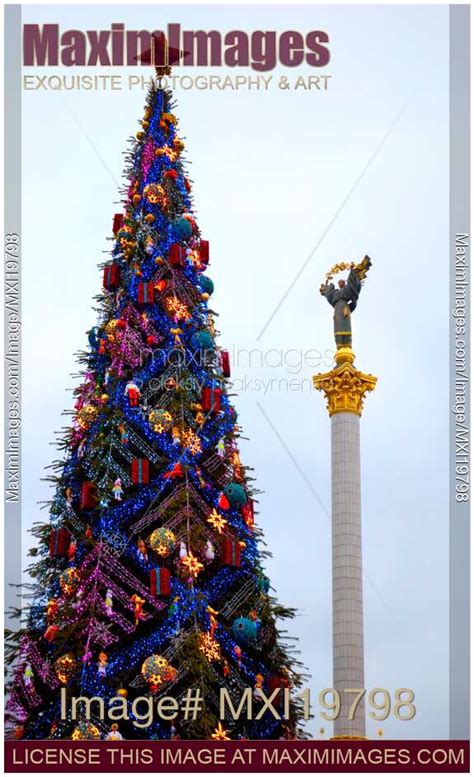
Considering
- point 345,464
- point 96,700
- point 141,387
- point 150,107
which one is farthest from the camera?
point 345,464

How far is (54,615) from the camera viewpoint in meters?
19.5

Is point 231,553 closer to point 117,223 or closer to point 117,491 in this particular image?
point 117,491

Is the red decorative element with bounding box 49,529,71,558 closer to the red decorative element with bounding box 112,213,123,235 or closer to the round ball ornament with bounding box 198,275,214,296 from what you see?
the round ball ornament with bounding box 198,275,214,296

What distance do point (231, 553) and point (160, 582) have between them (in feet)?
3.74

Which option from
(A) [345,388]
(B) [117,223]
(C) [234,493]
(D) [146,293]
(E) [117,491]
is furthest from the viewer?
(A) [345,388]

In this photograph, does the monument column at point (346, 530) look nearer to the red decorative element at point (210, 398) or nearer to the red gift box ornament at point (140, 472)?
the red decorative element at point (210, 398)

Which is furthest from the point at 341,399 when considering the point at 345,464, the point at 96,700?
the point at 96,700

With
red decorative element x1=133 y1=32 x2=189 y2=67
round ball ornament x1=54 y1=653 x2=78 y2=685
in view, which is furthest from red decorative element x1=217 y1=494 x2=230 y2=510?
red decorative element x1=133 y1=32 x2=189 y2=67

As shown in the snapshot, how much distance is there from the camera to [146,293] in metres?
20.9

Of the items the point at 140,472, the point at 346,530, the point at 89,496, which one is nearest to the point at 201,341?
the point at 140,472

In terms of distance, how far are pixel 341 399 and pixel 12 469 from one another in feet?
21.9

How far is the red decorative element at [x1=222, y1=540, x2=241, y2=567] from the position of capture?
64.6ft

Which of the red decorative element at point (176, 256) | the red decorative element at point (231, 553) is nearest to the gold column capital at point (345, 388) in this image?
the red decorative element at point (176, 256)

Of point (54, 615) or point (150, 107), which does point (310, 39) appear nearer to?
point (150, 107)
